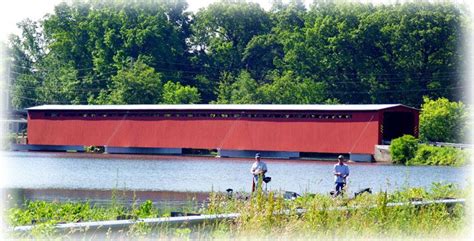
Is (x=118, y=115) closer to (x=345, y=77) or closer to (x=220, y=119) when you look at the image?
(x=220, y=119)

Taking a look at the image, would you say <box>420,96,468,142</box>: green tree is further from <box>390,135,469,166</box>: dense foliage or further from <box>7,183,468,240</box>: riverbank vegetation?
<box>7,183,468,240</box>: riverbank vegetation

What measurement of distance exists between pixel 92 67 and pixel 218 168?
30740 millimetres

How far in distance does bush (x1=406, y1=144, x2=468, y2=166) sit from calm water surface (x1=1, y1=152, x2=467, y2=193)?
2299 mm

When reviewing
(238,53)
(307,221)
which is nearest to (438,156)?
(238,53)

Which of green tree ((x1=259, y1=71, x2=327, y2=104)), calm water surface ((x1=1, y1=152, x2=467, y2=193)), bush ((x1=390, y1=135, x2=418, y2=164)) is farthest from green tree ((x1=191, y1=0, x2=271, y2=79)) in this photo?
calm water surface ((x1=1, y1=152, x2=467, y2=193))

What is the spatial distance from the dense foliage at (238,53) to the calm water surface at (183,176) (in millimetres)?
20245

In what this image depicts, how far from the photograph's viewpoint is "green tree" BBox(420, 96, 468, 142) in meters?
49.4

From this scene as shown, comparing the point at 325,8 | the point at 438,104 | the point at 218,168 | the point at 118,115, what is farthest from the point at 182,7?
the point at 218,168

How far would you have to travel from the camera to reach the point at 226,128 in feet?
155

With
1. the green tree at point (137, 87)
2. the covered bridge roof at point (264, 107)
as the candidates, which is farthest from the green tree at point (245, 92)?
the covered bridge roof at point (264, 107)

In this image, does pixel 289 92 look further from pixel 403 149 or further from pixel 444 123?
pixel 403 149

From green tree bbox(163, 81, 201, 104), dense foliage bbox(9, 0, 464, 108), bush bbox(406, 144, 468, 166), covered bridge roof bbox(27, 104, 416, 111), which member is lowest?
bush bbox(406, 144, 468, 166)

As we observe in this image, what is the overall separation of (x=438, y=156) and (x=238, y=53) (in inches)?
1018

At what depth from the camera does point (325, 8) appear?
64125mm
